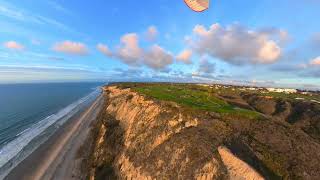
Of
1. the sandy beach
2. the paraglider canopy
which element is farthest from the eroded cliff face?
the paraglider canopy

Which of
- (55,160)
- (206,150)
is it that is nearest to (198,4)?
(206,150)

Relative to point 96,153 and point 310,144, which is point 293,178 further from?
point 96,153

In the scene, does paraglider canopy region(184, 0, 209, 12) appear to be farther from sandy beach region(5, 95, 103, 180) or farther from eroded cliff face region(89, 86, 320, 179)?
sandy beach region(5, 95, 103, 180)

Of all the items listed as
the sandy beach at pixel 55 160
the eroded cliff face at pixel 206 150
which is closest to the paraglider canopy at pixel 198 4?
the eroded cliff face at pixel 206 150

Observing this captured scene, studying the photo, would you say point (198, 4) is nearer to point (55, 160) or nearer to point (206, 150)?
point (206, 150)

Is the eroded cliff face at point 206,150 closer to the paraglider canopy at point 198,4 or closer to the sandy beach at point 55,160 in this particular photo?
the sandy beach at point 55,160

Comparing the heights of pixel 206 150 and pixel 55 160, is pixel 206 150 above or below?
above
